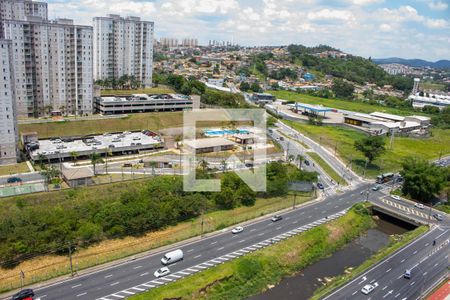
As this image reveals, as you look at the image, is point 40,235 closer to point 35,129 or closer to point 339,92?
point 35,129

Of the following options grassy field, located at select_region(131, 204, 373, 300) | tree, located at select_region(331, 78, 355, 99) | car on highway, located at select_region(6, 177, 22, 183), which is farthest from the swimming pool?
tree, located at select_region(331, 78, 355, 99)

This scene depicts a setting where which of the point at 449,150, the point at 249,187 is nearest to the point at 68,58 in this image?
the point at 249,187

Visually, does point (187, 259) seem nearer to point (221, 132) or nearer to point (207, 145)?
point (207, 145)

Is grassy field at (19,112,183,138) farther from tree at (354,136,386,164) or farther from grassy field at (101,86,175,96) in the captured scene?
tree at (354,136,386,164)

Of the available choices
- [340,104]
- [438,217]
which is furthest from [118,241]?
[340,104]

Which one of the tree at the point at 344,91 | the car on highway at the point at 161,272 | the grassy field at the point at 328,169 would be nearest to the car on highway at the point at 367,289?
the car on highway at the point at 161,272

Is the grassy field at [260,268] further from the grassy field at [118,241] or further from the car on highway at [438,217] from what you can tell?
the car on highway at [438,217]
